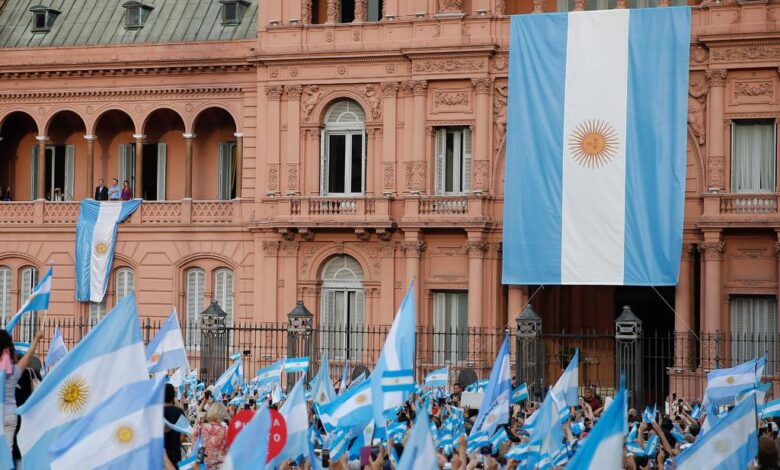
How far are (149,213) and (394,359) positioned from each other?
Answer: 2812 cm

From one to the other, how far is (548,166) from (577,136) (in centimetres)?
116

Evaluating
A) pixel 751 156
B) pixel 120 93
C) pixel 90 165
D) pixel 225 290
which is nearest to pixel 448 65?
pixel 751 156

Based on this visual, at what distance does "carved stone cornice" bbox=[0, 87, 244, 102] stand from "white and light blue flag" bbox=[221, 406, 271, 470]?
33838 millimetres

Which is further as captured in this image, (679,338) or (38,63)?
(38,63)

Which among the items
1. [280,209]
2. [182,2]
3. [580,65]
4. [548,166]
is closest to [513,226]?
[548,166]

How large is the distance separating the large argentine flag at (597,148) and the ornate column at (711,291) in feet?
4.02

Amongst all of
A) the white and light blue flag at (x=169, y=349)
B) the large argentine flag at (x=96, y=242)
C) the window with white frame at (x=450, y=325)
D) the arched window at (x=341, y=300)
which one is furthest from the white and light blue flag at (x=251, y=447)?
the large argentine flag at (x=96, y=242)

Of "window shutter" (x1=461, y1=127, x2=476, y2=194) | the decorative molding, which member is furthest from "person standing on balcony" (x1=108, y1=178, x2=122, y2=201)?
"window shutter" (x1=461, y1=127, x2=476, y2=194)

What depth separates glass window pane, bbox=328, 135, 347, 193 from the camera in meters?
46.8

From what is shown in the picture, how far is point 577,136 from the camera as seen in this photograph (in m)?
42.4

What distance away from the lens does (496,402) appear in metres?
24.7

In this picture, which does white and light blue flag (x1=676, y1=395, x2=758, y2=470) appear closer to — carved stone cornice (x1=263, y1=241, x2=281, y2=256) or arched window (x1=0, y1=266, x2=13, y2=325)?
carved stone cornice (x1=263, y1=241, x2=281, y2=256)

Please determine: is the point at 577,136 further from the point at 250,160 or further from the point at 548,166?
the point at 250,160

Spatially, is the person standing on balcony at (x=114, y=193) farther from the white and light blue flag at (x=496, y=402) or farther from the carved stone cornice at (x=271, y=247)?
the white and light blue flag at (x=496, y=402)
